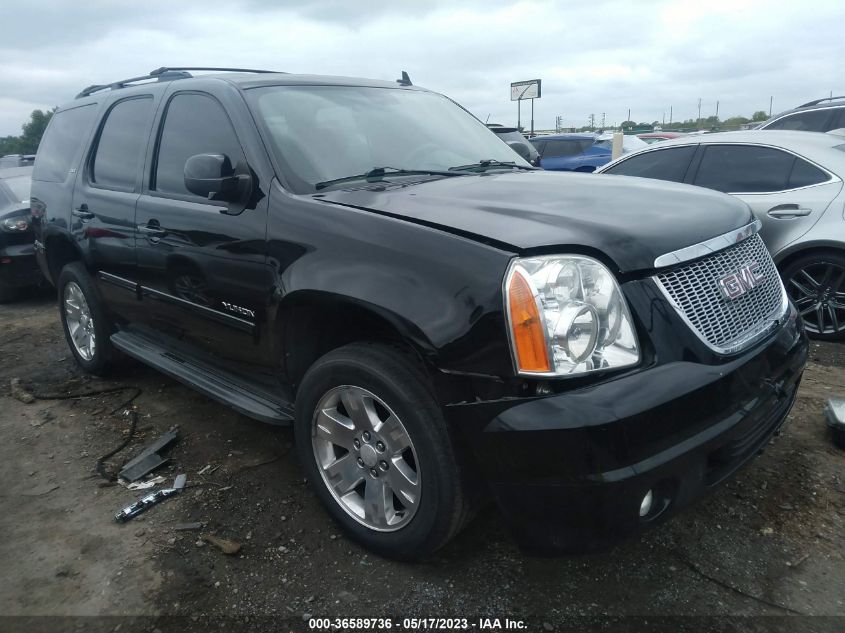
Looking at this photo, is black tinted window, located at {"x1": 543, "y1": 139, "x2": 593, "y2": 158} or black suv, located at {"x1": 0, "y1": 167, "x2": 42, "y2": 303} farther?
black tinted window, located at {"x1": 543, "y1": 139, "x2": 593, "y2": 158}

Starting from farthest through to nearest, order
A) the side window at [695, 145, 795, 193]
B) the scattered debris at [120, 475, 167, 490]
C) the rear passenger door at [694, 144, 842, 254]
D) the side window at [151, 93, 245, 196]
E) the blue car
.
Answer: the blue car
the side window at [695, 145, 795, 193]
the rear passenger door at [694, 144, 842, 254]
the scattered debris at [120, 475, 167, 490]
the side window at [151, 93, 245, 196]

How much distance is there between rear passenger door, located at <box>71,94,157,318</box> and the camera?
3594mm

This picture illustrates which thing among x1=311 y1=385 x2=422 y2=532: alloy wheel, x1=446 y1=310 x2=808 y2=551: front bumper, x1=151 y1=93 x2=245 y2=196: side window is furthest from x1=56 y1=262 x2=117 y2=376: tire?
x1=446 y1=310 x2=808 y2=551: front bumper

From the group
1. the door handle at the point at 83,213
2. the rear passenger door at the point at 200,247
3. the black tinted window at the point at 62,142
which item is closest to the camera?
the rear passenger door at the point at 200,247

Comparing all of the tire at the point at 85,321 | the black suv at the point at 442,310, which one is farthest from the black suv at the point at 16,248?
the black suv at the point at 442,310

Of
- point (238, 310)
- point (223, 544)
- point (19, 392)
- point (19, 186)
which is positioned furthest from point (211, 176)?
point (19, 186)

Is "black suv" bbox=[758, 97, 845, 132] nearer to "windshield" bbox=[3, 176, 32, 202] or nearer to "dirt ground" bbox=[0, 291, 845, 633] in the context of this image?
"dirt ground" bbox=[0, 291, 845, 633]

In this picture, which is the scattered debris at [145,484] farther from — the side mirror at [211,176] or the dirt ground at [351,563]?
the side mirror at [211,176]

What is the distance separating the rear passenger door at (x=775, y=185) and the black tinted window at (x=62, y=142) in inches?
185

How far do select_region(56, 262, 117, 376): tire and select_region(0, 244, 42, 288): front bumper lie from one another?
2.83m

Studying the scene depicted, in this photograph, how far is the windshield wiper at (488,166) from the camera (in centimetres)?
324

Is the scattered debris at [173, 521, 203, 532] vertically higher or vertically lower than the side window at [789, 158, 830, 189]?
lower

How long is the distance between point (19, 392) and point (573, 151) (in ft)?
40.6

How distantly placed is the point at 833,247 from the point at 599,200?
9.94 feet
